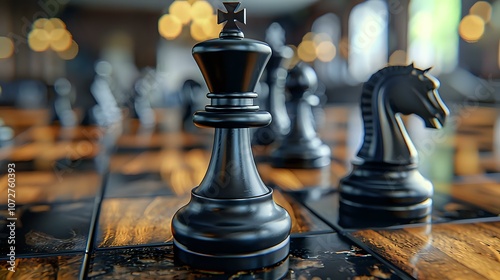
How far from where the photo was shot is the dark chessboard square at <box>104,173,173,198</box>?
1.00 metres

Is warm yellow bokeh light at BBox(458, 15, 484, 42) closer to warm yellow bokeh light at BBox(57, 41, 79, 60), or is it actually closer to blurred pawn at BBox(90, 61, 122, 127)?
blurred pawn at BBox(90, 61, 122, 127)

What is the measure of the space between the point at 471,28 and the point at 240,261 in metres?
6.80

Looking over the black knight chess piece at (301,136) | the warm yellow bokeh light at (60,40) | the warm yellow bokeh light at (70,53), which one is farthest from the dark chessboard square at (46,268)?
the warm yellow bokeh light at (70,53)

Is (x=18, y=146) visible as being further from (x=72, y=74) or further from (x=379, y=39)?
(x=72, y=74)

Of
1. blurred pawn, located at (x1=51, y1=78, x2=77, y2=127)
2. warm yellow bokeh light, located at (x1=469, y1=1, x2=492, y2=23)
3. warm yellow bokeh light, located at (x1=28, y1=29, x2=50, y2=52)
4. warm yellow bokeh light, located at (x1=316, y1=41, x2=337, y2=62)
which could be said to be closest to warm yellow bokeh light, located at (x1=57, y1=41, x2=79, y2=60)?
warm yellow bokeh light, located at (x1=28, y1=29, x2=50, y2=52)

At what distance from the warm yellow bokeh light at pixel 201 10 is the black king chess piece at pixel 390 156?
5.91m

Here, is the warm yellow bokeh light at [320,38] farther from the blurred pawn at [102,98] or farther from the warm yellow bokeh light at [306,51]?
the blurred pawn at [102,98]

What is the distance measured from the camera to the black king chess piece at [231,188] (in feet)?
1.80

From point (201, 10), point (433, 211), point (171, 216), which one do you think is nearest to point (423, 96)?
point (433, 211)

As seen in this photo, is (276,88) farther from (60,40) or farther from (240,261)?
(60,40)

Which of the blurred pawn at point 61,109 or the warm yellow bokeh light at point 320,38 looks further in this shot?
the warm yellow bokeh light at point 320,38

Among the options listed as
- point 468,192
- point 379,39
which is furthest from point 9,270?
point 379,39

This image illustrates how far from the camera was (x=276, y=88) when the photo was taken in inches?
68.7

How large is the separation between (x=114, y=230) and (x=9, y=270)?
0.60 ft
